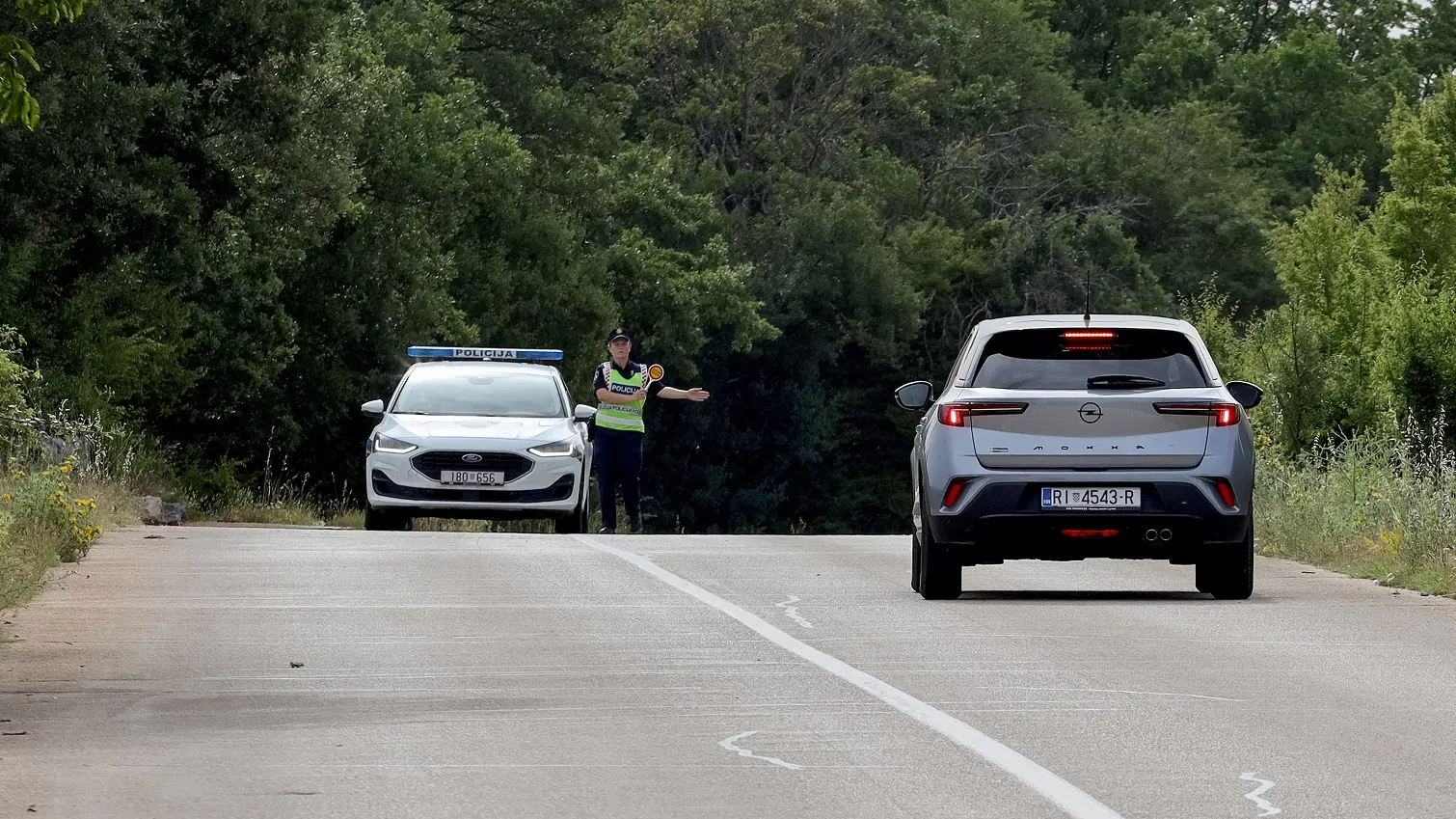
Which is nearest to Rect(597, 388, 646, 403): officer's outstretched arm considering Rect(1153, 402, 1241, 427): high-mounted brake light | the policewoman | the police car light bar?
the policewoman

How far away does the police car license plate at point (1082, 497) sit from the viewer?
15.7 meters

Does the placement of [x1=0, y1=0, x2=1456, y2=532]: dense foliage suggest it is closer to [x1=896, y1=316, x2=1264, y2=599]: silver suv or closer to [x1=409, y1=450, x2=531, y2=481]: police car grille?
[x1=409, y1=450, x2=531, y2=481]: police car grille

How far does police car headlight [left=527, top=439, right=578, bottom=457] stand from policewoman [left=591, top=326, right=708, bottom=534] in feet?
4.06

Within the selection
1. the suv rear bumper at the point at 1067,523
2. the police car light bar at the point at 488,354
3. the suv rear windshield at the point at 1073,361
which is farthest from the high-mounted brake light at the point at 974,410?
the police car light bar at the point at 488,354

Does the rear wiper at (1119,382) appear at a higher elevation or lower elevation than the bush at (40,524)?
higher

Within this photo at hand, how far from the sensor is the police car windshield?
82.1 ft

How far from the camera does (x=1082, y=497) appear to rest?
15664 mm

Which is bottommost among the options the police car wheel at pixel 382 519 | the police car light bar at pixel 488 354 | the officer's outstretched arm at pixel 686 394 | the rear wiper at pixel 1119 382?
the police car wheel at pixel 382 519

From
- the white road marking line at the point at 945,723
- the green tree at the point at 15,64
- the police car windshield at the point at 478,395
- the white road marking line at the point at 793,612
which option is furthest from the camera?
the police car windshield at the point at 478,395

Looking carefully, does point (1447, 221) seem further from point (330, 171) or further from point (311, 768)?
point (311, 768)

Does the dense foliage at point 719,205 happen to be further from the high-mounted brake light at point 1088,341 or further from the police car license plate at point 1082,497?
the police car license plate at point 1082,497

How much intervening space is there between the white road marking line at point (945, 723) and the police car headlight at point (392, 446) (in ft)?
27.1

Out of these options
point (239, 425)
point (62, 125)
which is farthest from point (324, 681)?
point (239, 425)

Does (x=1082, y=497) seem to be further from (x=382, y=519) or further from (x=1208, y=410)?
(x=382, y=519)
